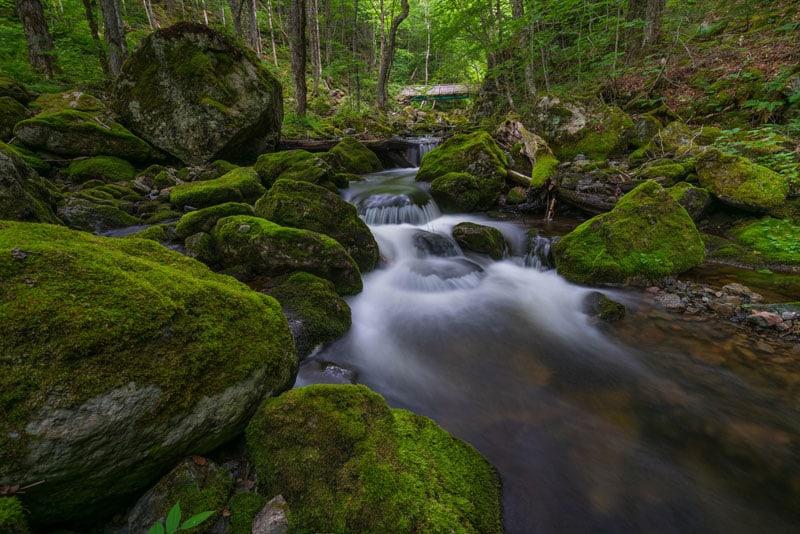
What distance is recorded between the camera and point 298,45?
12.7 meters

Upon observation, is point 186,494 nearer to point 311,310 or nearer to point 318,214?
point 311,310

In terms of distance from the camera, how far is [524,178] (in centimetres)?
910

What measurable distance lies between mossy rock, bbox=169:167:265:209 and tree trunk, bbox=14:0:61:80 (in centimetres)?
869

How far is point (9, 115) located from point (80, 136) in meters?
1.60

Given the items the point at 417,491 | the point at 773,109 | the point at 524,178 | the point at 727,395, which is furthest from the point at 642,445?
the point at 773,109

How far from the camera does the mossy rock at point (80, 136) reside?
7336 millimetres

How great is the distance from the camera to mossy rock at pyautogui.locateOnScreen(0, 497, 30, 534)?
1147mm

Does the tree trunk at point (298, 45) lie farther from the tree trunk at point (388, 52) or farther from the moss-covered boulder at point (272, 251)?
the moss-covered boulder at point (272, 251)

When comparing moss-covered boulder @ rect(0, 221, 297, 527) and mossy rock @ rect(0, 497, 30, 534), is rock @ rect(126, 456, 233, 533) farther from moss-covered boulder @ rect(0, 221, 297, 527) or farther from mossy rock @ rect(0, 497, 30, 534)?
mossy rock @ rect(0, 497, 30, 534)

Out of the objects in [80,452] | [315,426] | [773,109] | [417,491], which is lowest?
[417,491]

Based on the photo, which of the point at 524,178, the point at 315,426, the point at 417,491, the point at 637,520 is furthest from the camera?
the point at 524,178

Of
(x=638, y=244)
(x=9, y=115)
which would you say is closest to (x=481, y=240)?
(x=638, y=244)

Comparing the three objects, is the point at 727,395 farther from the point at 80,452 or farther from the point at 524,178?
the point at 524,178

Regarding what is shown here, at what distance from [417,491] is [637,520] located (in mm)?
1764
